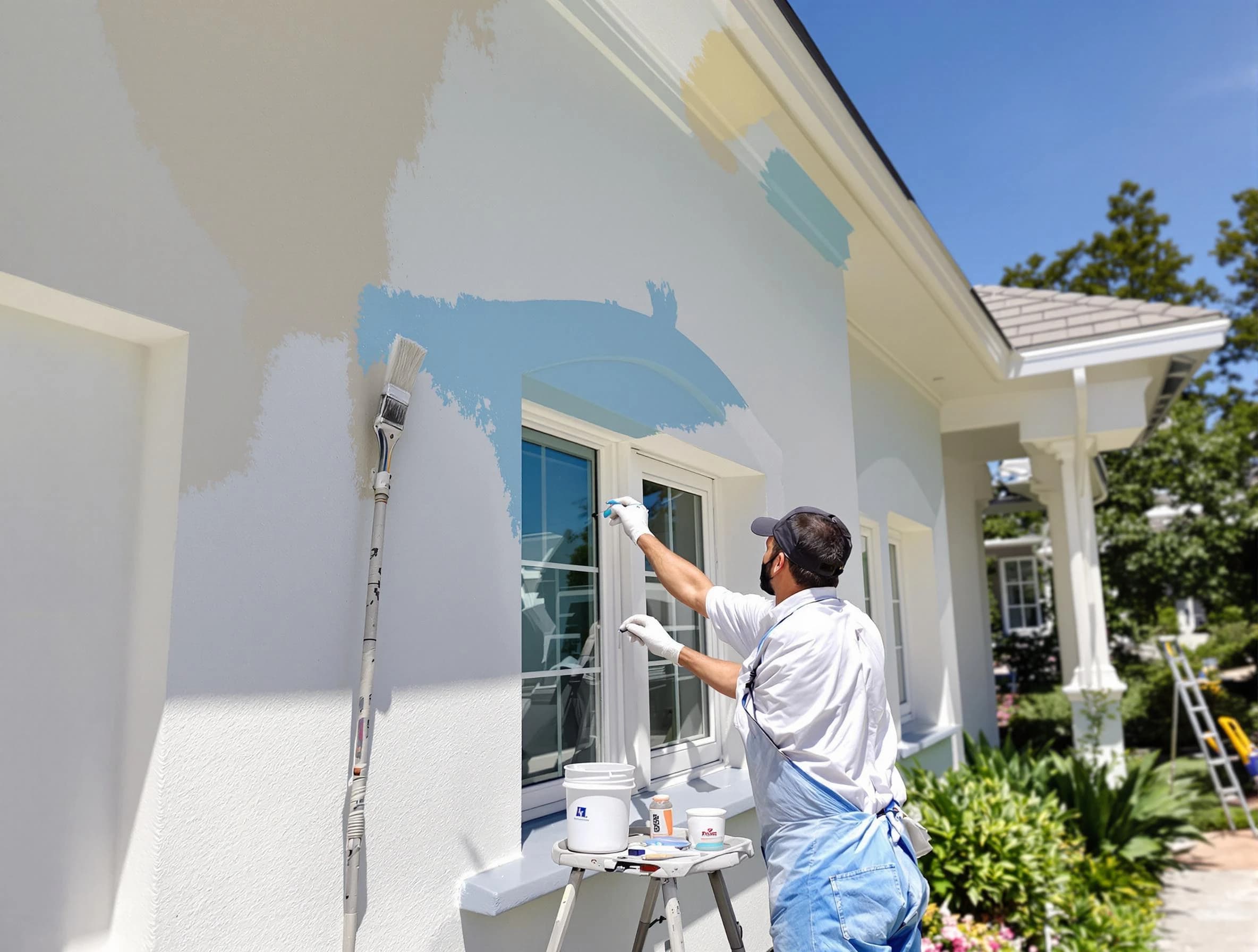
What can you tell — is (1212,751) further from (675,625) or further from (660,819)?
(660,819)

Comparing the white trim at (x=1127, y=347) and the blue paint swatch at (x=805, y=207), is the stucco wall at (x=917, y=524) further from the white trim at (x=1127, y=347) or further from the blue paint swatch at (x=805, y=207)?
the blue paint swatch at (x=805, y=207)

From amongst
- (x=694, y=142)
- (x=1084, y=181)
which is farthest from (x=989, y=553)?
(x=694, y=142)

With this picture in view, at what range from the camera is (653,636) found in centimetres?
280

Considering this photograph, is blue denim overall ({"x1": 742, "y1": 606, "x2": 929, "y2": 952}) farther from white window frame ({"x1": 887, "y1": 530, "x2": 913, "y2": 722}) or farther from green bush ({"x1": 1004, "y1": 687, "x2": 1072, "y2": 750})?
green bush ({"x1": 1004, "y1": 687, "x2": 1072, "y2": 750})

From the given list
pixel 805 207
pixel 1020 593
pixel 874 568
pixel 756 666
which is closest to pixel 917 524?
pixel 874 568

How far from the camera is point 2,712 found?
154 cm

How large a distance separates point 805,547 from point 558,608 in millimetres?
927

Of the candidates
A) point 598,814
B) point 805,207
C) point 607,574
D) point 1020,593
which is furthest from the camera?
point 1020,593

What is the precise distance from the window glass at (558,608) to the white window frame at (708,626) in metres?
0.20

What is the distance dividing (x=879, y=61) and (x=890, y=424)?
14767 millimetres

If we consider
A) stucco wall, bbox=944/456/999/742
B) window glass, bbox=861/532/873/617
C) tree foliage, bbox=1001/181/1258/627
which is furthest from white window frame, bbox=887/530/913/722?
tree foliage, bbox=1001/181/1258/627

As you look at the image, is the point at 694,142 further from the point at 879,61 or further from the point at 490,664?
the point at 879,61

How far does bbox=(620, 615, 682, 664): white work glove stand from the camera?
9.12ft

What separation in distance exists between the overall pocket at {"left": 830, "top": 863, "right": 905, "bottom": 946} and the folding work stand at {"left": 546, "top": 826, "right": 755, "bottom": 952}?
270 millimetres
